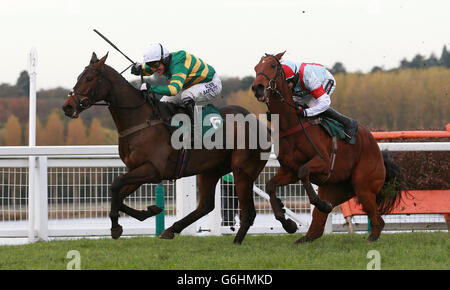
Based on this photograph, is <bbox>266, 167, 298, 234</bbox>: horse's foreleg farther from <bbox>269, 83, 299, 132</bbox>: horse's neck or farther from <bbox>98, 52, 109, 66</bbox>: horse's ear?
<bbox>98, 52, 109, 66</bbox>: horse's ear

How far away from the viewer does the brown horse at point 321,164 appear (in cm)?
638

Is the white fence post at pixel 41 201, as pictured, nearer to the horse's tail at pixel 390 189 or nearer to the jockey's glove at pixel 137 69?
the jockey's glove at pixel 137 69

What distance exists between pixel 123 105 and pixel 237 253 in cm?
155

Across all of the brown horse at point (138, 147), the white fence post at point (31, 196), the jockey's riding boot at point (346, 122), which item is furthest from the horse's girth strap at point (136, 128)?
the white fence post at point (31, 196)

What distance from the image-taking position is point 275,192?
6504mm

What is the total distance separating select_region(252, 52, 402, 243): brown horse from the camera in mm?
6379

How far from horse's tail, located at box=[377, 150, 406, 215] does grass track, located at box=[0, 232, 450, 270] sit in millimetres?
307

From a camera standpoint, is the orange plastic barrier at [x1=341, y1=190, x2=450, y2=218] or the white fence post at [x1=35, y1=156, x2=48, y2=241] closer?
the white fence post at [x1=35, y1=156, x2=48, y2=241]

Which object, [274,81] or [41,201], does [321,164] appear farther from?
[41,201]

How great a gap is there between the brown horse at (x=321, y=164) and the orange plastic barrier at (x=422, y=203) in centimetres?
89

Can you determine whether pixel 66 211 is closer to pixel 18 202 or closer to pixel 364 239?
pixel 18 202

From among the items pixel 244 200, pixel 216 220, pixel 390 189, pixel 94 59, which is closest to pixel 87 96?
pixel 94 59

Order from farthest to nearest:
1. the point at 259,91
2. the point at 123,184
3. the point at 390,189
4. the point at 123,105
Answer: the point at 390,189 → the point at 123,105 → the point at 123,184 → the point at 259,91

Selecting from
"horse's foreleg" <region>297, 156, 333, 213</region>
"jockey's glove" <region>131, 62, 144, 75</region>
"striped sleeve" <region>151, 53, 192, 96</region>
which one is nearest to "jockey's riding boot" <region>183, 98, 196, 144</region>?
"striped sleeve" <region>151, 53, 192, 96</region>
